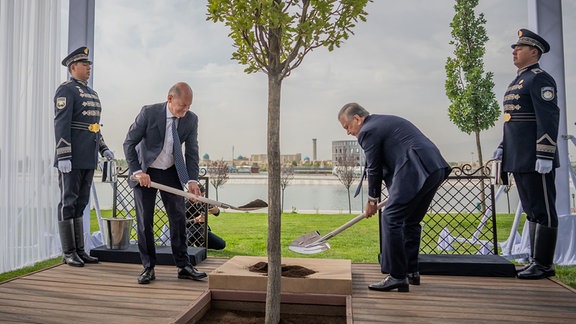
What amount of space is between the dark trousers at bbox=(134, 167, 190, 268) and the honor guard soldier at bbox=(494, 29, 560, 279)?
8.49 ft

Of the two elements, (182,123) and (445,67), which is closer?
(182,123)

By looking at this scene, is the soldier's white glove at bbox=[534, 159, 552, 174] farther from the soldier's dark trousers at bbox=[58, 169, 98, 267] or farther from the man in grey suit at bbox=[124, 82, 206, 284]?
the soldier's dark trousers at bbox=[58, 169, 98, 267]

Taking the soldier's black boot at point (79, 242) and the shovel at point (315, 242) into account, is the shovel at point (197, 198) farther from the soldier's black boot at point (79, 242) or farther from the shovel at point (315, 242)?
the soldier's black boot at point (79, 242)

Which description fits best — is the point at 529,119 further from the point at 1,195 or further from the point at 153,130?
the point at 1,195

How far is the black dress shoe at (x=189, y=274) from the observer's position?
3056 millimetres

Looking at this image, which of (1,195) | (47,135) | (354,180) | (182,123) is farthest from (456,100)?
(1,195)

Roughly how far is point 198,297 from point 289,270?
0.65m

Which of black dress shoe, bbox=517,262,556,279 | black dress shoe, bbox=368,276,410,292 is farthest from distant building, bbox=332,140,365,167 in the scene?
black dress shoe, bbox=368,276,410,292

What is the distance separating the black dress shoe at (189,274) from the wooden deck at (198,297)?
0.06m

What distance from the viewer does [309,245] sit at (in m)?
2.96

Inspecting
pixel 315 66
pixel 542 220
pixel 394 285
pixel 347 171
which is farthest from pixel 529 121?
pixel 347 171

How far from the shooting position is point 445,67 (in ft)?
24.8

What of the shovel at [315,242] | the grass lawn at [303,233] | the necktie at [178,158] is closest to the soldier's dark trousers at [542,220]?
the grass lawn at [303,233]

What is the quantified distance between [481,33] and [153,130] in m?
6.75
